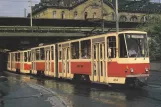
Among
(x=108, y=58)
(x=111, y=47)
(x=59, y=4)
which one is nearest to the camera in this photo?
(x=111, y=47)

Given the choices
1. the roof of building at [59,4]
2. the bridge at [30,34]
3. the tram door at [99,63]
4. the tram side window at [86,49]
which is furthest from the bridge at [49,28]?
the tram door at [99,63]

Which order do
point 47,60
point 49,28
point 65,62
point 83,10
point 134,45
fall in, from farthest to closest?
point 83,10
point 49,28
point 47,60
point 65,62
point 134,45

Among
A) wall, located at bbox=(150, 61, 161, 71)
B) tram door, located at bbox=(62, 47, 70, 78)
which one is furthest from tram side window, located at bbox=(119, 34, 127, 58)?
wall, located at bbox=(150, 61, 161, 71)

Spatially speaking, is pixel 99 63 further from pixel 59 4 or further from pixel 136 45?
pixel 59 4

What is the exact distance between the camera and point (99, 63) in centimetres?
2238

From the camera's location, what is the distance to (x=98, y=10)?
4943 inches

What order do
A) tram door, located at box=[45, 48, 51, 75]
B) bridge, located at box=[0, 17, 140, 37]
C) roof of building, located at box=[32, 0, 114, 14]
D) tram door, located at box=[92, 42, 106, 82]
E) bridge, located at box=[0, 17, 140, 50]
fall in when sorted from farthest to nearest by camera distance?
roof of building, located at box=[32, 0, 114, 14] < bridge, located at box=[0, 17, 140, 37] < bridge, located at box=[0, 17, 140, 50] < tram door, located at box=[45, 48, 51, 75] < tram door, located at box=[92, 42, 106, 82]

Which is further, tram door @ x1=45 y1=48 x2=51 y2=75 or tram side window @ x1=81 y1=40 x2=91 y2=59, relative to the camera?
tram door @ x1=45 y1=48 x2=51 y2=75

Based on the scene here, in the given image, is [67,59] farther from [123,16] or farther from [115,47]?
[123,16]

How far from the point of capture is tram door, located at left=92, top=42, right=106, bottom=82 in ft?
71.8

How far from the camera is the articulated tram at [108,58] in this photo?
2041cm

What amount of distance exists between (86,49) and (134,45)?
434 cm

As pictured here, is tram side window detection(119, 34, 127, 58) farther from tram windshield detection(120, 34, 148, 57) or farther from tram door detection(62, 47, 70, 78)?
tram door detection(62, 47, 70, 78)

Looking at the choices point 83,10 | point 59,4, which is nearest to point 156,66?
point 83,10
